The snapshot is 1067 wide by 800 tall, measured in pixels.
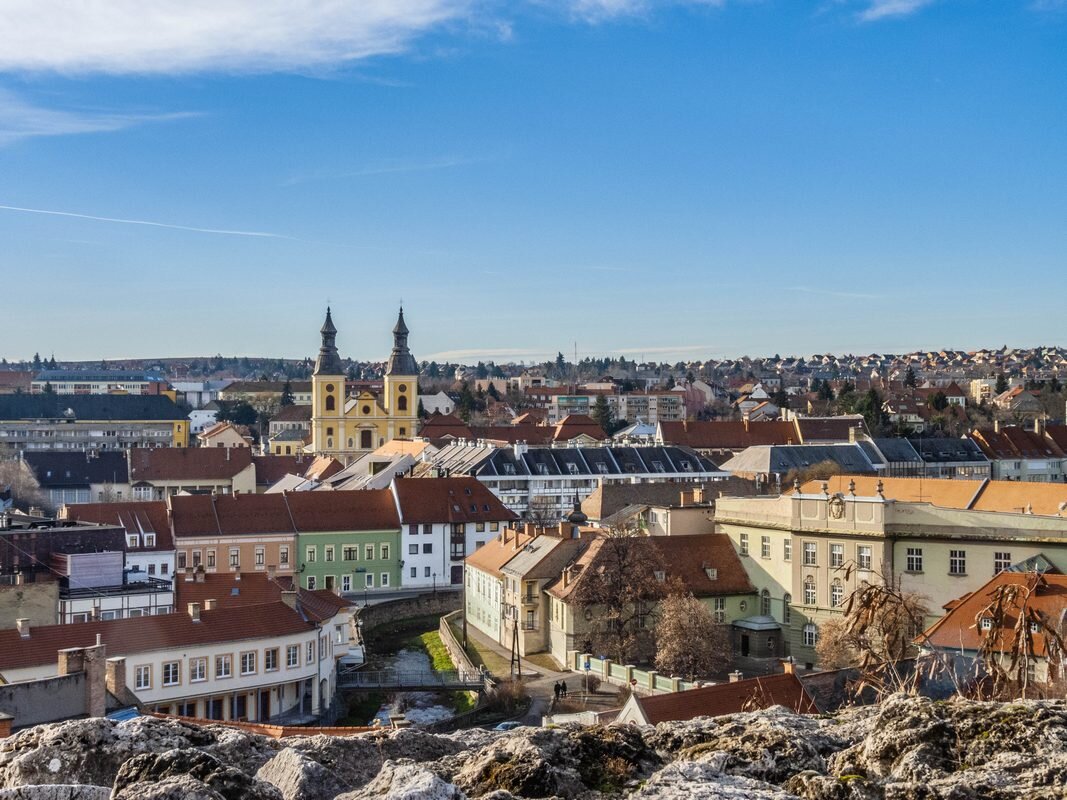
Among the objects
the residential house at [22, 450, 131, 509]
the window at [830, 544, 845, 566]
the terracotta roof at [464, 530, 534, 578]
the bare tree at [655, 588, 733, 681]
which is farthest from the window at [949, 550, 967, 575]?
the residential house at [22, 450, 131, 509]

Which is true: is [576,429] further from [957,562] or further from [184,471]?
[957,562]

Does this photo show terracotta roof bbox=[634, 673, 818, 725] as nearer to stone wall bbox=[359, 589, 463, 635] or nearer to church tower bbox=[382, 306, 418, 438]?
stone wall bbox=[359, 589, 463, 635]

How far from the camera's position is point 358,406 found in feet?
347

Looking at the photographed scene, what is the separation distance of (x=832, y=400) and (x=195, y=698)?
420ft

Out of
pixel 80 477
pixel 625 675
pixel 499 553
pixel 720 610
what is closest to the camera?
pixel 625 675

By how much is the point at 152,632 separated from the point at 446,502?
30179mm

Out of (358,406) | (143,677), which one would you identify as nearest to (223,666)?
(143,677)

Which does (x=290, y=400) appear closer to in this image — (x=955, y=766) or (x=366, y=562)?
(x=366, y=562)

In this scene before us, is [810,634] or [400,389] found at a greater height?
[400,389]

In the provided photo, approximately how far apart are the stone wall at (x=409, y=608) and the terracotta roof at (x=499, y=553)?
4493 millimetres

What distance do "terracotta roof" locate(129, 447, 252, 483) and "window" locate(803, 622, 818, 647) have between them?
190 feet

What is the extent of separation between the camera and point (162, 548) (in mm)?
54594

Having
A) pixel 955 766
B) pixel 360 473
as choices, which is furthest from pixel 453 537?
pixel 955 766

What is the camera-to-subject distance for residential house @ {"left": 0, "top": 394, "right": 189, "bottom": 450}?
426ft
